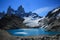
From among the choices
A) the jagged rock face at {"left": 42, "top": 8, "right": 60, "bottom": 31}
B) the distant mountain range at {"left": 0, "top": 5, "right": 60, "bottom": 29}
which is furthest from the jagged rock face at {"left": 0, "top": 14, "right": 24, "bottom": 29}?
the jagged rock face at {"left": 42, "top": 8, "right": 60, "bottom": 31}

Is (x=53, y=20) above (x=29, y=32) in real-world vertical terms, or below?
above

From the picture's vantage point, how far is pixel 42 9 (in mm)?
3254

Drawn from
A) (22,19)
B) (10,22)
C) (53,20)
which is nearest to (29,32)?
(22,19)

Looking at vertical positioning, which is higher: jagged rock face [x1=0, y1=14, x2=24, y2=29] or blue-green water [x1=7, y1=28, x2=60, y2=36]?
jagged rock face [x1=0, y1=14, x2=24, y2=29]

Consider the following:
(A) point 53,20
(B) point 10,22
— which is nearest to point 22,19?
(B) point 10,22

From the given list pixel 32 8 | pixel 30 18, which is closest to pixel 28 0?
pixel 32 8

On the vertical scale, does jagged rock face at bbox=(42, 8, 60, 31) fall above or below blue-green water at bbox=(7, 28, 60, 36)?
above

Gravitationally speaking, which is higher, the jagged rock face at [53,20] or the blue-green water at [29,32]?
the jagged rock face at [53,20]

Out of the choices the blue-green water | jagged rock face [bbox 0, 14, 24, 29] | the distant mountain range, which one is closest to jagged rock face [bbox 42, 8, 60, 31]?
the distant mountain range

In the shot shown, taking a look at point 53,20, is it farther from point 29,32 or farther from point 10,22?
point 10,22

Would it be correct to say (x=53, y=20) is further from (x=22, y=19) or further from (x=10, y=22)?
(x=10, y=22)

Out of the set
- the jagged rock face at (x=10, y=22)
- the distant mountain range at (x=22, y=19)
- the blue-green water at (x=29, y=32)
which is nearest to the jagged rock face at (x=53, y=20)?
the distant mountain range at (x=22, y=19)

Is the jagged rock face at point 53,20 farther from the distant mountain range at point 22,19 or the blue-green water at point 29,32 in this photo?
the blue-green water at point 29,32

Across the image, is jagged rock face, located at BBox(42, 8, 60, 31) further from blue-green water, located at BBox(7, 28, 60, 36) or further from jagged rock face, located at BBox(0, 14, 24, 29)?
jagged rock face, located at BBox(0, 14, 24, 29)
